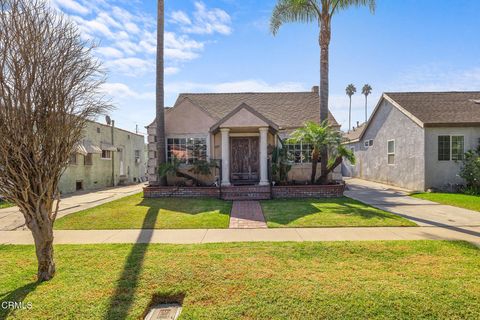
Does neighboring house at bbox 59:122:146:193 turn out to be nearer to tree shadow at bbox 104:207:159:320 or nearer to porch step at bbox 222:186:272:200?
porch step at bbox 222:186:272:200

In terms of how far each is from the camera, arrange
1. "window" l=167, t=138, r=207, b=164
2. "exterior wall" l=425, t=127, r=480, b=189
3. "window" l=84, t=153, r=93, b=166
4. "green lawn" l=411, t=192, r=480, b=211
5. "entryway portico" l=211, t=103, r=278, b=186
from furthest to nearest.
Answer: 1. "window" l=84, t=153, r=93, b=166
2. "window" l=167, t=138, r=207, b=164
3. "exterior wall" l=425, t=127, r=480, b=189
4. "entryway portico" l=211, t=103, r=278, b=186
5. "green lawn" l=411, t=192, r=480, b=211

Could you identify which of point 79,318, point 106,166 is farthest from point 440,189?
point 106,166

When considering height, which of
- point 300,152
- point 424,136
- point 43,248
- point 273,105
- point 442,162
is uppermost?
point 273,105

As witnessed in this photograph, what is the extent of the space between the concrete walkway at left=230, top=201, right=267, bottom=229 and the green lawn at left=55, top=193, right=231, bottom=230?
256mm

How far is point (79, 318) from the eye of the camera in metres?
3.25

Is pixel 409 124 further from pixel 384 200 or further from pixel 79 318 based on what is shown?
pixel 79 318

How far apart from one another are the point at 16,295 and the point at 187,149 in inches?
450

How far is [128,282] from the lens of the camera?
4.10m

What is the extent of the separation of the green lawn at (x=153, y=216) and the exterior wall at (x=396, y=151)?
11212 mm

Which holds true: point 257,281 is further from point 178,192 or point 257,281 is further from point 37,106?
point 178,192

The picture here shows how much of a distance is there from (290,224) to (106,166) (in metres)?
18.1

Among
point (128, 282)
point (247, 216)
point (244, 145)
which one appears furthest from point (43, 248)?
point (244, 145)

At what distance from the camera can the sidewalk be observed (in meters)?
6.31

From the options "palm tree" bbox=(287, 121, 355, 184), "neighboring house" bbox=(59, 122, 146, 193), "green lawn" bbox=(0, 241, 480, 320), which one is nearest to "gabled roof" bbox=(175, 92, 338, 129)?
"palm tree" bbox=(287, 121, 355, 184)
